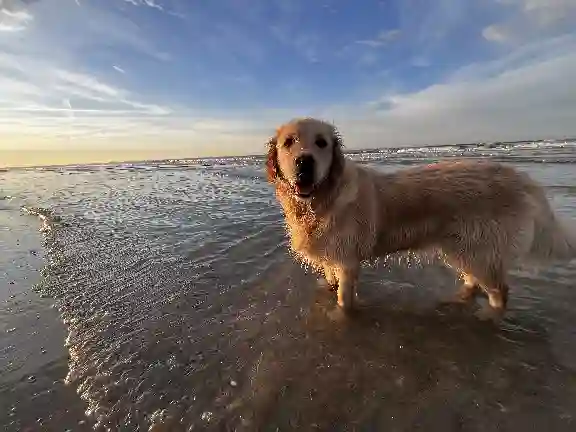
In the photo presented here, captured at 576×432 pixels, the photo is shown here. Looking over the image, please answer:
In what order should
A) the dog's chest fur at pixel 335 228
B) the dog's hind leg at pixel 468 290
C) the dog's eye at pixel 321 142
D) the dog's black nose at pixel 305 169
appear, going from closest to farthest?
the dog's black nose at pixel 305 169 < the dog's eye at pixel 321 142 < the dog's chest fur at pixel 335 228 < the dog's hind leg at pixel 468 290

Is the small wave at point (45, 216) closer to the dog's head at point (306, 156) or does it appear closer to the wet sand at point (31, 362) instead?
the wet sand at point (31, 362)

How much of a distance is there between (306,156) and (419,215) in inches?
A: 53.6

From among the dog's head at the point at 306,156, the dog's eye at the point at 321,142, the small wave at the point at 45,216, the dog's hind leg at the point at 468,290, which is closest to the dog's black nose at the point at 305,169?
the dog's head at the point at 306,156

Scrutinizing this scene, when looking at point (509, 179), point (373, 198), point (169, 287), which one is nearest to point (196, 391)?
point (169, 287)

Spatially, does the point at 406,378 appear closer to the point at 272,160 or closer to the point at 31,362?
the point at 272,160

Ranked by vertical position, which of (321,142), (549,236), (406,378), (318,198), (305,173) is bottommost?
(406,378)

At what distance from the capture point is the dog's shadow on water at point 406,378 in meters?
2.34

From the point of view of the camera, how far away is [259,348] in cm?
317

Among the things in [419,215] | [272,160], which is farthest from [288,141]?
[419,215]

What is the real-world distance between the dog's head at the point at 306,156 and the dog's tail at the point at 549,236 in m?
2.11

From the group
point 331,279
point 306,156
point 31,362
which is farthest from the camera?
point 331,279

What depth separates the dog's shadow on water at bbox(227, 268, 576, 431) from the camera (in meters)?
2.34

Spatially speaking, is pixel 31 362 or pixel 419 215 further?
pixel 419 215

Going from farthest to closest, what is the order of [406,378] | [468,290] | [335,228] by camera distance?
1. [468,290]
2. [335,228]
3. [406,378]
